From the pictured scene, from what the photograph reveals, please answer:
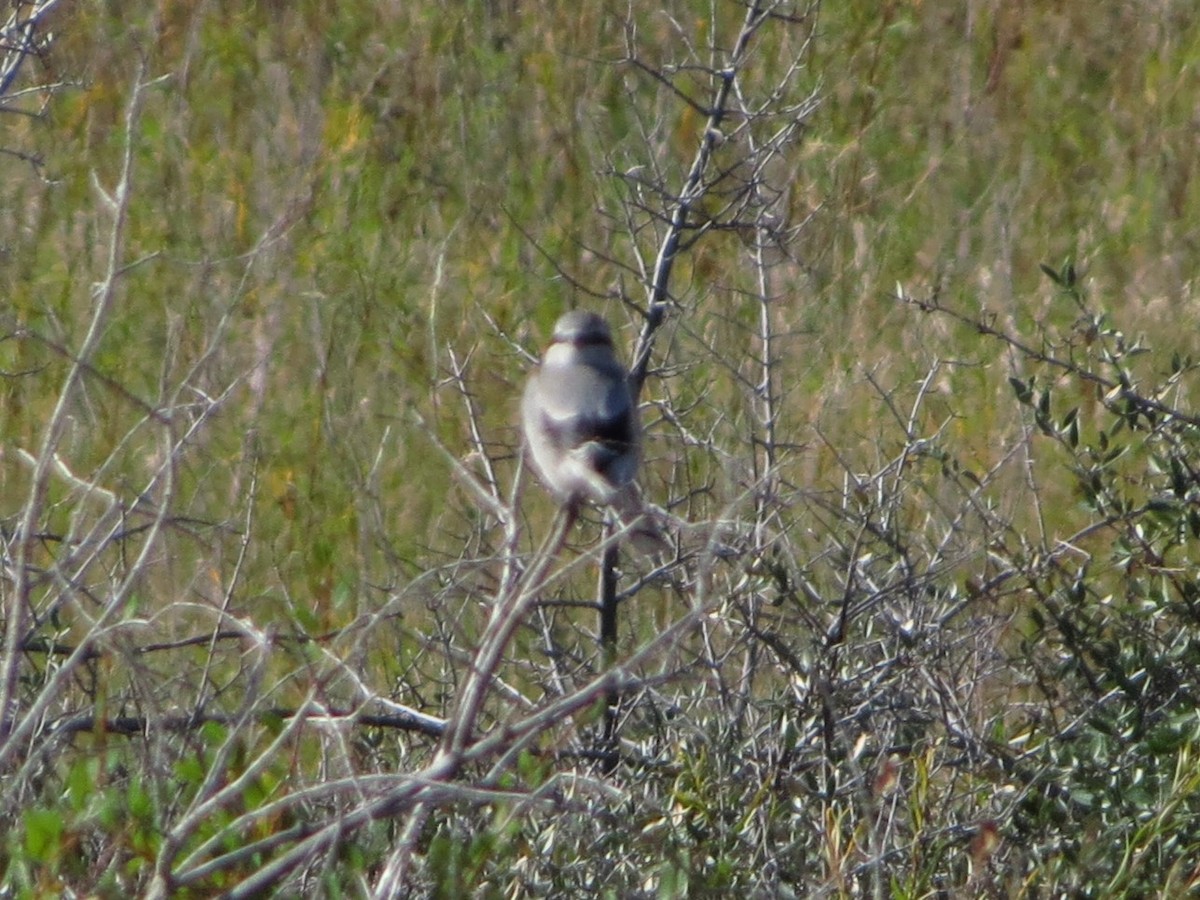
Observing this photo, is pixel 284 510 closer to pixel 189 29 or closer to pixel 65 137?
pixel 65 137

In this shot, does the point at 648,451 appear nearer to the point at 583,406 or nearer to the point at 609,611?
the point at 583,406

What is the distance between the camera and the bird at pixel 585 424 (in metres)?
4.23

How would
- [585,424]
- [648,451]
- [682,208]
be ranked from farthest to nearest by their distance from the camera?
[648,451]
[585,424]
[682,208]

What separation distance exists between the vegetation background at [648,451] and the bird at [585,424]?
0.12 meters

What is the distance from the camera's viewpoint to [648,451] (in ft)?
18.9

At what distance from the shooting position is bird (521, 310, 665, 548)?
4.23 metres

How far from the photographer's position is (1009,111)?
8.22 meters

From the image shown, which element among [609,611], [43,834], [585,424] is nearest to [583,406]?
[585,424]

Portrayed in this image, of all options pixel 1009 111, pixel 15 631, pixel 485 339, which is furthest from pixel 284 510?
pixel 1009 111

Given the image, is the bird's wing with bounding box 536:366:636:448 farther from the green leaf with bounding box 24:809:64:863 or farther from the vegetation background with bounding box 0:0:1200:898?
the green leaf with bounding box 24:809:64:863

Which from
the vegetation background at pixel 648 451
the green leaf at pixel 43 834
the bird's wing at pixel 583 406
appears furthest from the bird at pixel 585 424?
the green leaf at pixel 43 834

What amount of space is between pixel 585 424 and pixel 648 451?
1.34m

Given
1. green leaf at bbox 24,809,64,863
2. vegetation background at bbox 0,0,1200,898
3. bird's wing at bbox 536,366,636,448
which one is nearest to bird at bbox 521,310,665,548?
bird's wing at bbox 536,366,636,448

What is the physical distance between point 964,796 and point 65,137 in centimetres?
557
